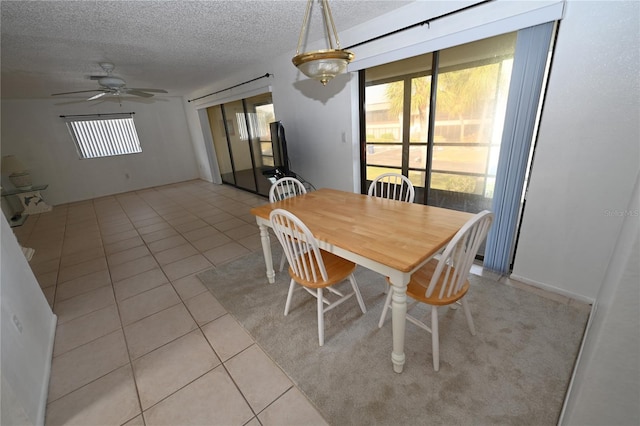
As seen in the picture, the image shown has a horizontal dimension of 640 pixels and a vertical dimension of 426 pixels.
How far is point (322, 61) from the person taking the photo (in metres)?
1.38

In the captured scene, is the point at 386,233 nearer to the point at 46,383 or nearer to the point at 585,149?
the point at 585,149

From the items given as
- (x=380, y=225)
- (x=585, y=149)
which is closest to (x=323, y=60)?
(x=380, y=225)

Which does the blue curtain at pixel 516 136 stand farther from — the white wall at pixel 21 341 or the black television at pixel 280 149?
the white wall at pixel 21 341

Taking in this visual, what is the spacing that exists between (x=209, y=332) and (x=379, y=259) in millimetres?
1399

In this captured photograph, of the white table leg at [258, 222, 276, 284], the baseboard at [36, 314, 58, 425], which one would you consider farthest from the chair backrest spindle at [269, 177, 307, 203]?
the baseboard at [36, 314, 58, 425]

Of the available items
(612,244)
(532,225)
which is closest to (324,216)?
(532,225)

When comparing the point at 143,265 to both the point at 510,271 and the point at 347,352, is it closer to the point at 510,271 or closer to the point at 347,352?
the point at 347,352

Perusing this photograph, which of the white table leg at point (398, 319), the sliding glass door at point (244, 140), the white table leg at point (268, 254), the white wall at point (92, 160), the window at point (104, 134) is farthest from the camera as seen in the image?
the window at point (104, 134)

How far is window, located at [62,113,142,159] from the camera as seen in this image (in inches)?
229

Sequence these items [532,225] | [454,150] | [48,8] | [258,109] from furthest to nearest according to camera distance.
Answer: [258,109]
[454,150]
[532,225]
[48,8]

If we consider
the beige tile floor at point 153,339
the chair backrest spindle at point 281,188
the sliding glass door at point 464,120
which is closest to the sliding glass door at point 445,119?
the sliding glass door at point 464,120

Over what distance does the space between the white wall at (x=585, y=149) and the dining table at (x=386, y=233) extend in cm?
75

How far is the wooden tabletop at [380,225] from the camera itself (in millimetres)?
1315

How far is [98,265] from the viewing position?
294 cm
